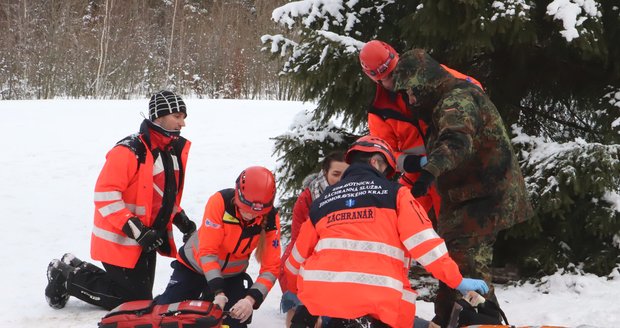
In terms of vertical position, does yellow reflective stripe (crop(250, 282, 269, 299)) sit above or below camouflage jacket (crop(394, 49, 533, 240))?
below

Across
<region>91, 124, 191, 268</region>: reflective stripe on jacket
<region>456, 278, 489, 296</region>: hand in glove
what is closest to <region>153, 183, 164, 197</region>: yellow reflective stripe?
<region>91, 124, 191, 268</region>: reflective stripe on jacket

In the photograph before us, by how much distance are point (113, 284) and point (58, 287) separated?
414mm

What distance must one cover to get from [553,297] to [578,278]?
298 millimetres

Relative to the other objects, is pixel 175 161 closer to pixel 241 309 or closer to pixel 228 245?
pixel 228 245

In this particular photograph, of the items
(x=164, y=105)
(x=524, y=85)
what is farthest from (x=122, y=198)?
(x=524, y=85)

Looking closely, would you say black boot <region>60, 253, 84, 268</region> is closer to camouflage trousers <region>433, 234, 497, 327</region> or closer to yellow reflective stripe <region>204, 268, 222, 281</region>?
yellow reflective stripe <region>204, 268, 222, 281</region>

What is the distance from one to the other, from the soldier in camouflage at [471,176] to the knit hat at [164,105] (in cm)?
152

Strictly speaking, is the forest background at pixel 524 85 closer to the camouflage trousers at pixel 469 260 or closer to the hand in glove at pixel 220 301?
the camouflage trousers at pixel 469 260

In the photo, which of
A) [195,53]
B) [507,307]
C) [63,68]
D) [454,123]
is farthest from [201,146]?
[195,53]

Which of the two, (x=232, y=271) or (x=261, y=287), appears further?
(x=232, y=271)

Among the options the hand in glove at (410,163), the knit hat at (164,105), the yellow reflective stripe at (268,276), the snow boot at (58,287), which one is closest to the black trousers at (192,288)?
the yellow reflective stripe at (268,276)

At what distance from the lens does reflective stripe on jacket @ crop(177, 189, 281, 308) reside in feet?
12.4

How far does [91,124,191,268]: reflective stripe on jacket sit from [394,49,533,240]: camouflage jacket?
5.84 ft

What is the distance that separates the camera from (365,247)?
277 centimetres
